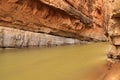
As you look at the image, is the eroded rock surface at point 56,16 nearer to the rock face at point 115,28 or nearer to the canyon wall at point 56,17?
the canyon wall at point 56,17

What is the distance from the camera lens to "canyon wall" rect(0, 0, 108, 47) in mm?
10227

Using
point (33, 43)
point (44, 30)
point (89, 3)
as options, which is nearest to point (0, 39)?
point (33, 43)

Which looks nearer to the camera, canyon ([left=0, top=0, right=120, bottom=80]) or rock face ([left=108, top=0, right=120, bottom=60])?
rock face ([left=108, top=0, right=120, bottom=60])

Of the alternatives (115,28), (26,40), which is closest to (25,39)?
(26,40)

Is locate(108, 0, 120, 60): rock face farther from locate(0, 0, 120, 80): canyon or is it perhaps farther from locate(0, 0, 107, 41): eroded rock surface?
locate(0, 0, 107, 41): eroded rock surface

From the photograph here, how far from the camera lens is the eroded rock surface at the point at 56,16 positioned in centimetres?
1027

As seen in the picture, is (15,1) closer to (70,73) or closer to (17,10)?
(17,10)

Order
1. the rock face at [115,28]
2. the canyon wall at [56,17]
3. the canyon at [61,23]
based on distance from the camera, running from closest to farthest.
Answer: the rock face at [115,28]
the canyon at [61,23]
the canyon wall at [56,17]

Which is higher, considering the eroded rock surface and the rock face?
the eroded rock surface

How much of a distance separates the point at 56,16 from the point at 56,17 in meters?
0.06

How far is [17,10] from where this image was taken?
406 inches

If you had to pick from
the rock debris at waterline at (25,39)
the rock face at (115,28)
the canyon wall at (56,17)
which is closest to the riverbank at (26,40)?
the rock debris at waterline at (25,39)

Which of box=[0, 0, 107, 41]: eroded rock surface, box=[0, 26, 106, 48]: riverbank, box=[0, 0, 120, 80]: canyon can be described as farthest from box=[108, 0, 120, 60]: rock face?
box=[0, 26, 106, 48]: riverbank

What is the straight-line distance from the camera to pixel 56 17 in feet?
42.1
